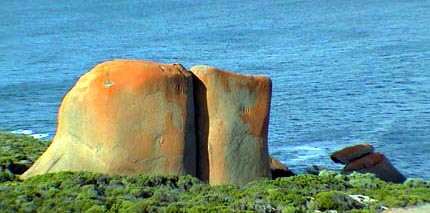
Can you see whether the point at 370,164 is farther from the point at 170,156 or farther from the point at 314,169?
the point at 170,156

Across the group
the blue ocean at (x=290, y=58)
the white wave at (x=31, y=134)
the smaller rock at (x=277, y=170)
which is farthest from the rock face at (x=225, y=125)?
the white wave at (x=31, y=134)

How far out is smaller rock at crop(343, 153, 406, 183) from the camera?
3575 centimetres

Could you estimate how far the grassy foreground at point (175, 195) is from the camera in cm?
2084

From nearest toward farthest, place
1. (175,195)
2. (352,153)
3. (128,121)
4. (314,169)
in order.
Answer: (175,195)
(128,121)
(352,153)
(314,169)

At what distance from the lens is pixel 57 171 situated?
24.9 metres

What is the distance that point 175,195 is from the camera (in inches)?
896

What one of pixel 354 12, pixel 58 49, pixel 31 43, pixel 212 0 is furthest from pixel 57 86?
pixel 212 0

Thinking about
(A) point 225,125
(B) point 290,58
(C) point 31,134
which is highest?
(A) point 225,125

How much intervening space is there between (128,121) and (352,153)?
51.2 ft

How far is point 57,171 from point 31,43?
7953cm

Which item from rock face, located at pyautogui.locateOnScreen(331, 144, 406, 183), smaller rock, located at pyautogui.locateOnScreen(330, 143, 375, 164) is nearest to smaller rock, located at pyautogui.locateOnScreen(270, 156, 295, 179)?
rock face, located at pyautogui.locateOnScreen(331, 144, 406, 183)

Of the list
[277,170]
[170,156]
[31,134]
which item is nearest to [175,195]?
[170,156]

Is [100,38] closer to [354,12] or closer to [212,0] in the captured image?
[354,12]

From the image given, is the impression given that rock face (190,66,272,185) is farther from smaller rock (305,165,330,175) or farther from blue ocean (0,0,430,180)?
blue ocean (0,0,430,180)
